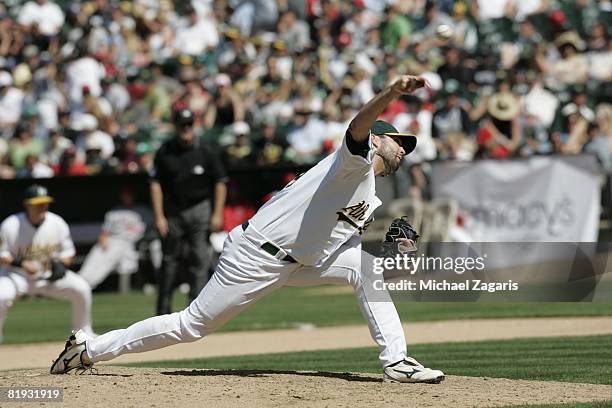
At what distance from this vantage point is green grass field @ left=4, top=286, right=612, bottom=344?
1382cm

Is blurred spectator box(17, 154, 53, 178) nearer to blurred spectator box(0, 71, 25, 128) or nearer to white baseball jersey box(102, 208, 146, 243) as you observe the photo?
white baseball jersey box(102, 208, 146, 243)

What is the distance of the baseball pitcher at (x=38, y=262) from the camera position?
12.2 meters

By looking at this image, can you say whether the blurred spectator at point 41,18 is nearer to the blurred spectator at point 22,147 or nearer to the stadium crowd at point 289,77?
the stadium crowd at point 289,77

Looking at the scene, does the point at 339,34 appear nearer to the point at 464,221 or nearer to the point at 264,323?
the point at 464,221

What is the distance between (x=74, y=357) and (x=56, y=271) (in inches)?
167

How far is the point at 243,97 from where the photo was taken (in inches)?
870

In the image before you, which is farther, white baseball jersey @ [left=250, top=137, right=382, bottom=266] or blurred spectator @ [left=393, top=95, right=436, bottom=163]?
blurred spectator @ [left=393, top=95, right=436, bottom=163]

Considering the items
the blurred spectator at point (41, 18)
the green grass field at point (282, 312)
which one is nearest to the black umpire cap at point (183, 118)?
the green grass field at point (282, 312)

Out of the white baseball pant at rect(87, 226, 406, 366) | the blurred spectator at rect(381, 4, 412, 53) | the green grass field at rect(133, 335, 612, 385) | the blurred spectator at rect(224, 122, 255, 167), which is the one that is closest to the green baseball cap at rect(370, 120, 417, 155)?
the white baseball pant at rect(87, 226, 406, 366)

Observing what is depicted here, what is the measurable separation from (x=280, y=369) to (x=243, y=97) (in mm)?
13603

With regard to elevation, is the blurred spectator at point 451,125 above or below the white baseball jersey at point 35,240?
above

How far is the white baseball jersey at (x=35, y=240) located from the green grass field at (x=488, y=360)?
8.47 feet

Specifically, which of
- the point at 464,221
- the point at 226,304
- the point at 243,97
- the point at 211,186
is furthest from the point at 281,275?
the point at 243,97

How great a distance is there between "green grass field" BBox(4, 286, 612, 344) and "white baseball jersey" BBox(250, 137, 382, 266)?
6047 millimetres
